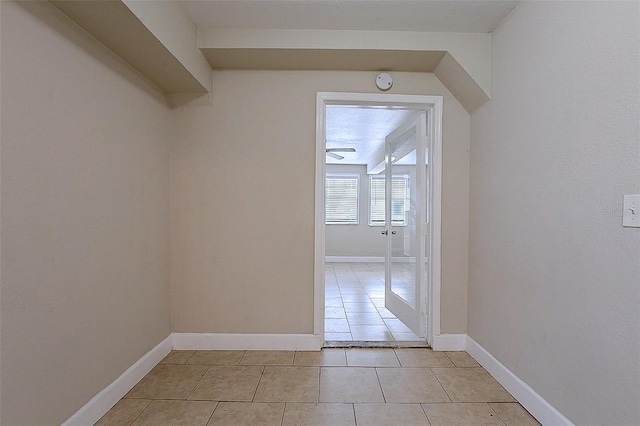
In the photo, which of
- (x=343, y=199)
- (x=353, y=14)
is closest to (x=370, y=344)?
(x=353, y=14)

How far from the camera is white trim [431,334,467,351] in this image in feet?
8.84

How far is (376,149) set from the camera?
626 cm

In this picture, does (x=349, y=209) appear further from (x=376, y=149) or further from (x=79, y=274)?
(x=79, y=274)

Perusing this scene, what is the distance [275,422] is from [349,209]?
6.63m

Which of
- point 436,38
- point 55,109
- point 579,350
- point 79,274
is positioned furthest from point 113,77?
point 579,350

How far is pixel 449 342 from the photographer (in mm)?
2697

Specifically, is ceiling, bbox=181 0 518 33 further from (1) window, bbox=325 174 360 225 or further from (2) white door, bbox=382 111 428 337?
(1) window, bbox=325 174 360 225

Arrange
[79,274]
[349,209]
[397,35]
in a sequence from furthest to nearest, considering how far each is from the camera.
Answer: [349,209] < [397,35] < [79,274]

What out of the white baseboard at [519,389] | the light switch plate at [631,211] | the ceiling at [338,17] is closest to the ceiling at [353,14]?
the ceiling at [338,17]

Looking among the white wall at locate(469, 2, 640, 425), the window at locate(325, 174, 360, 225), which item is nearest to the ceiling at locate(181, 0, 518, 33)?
the white wall at locate(469, 2, 640, 425)

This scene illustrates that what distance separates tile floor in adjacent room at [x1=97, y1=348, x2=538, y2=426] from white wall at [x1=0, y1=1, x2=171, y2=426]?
1.05ft

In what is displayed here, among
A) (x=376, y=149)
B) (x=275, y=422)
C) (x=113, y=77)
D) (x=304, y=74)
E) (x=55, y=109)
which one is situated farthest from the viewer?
(x=376, y=149)

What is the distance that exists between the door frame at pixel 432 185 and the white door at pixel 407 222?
0.14 metres

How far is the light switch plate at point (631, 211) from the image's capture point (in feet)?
4.16
